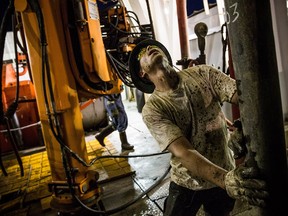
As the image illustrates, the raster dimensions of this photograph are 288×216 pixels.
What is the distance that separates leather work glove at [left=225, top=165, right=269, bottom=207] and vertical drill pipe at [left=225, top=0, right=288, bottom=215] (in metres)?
0.02

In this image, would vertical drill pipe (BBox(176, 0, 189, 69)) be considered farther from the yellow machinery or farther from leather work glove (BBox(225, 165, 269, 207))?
leather work glove (BBox(225, 165, 269, 207))

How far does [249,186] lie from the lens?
966 millimetres

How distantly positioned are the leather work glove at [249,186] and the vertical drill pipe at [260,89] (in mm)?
A: 25

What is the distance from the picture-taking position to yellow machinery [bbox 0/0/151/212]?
261cm

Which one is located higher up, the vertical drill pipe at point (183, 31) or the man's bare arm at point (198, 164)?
the vertical drill pipe at point (183, 31)

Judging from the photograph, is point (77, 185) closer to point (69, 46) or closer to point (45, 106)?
point (45, 106)

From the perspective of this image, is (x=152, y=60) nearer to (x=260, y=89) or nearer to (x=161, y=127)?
(x=161, y=127)

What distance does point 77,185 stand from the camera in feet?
9.30

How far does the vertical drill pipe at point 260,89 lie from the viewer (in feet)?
2.75

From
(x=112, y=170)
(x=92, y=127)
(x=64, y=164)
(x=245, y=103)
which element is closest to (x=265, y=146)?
(x=245, y=103)

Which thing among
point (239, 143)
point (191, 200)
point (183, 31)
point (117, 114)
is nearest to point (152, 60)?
point (239, 143)

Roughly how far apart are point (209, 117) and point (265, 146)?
42.5 inches

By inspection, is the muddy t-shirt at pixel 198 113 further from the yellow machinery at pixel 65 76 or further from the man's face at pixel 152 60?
the yellow machinery at pixel 65 76

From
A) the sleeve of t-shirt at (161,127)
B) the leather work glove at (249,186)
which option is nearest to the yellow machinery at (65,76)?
the sleeve of t-shirt at (161,127)
